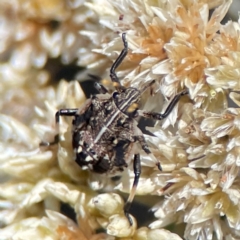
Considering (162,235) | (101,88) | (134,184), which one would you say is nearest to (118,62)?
(101,88)

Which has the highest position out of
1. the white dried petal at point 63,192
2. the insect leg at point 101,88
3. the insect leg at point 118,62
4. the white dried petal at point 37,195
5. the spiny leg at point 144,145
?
the insect leg at point 118,62

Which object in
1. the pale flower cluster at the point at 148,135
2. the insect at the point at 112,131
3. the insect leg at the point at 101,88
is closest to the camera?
the pale flower cluster at the point at 148,135

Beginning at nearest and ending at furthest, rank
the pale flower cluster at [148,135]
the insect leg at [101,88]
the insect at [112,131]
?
the pale flower cluster at [148,135] → the insect at [112,131] → the insect leg at [101,88]

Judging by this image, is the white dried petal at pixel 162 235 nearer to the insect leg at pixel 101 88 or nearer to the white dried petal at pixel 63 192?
the white dried petal at pixel 63 192

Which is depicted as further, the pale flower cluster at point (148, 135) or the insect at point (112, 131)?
the insect at point (112, 131)

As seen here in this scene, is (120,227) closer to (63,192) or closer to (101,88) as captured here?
(63,192)

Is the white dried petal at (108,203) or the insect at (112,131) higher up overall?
the insect at (112,131)

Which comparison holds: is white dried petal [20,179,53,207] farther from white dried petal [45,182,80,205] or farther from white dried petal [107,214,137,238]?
white dried petal [107,214,137,238]

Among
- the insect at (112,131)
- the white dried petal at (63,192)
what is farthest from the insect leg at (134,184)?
the white dried petal at (63,192)

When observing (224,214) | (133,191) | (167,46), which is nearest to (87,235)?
(133,191)
